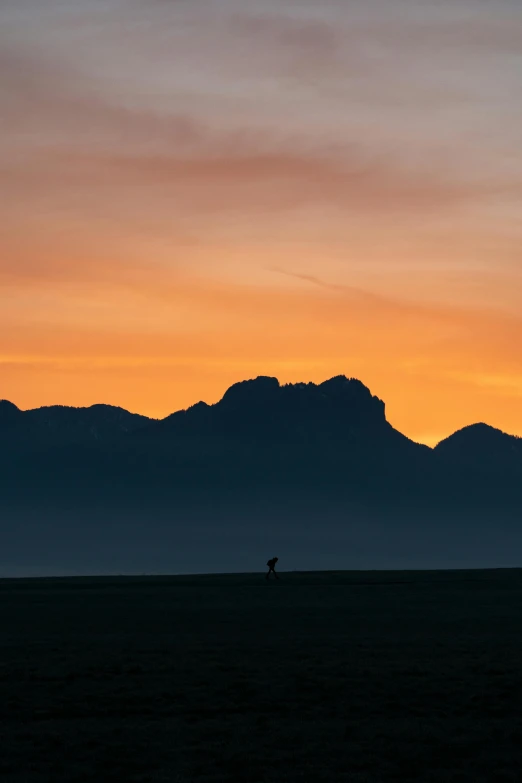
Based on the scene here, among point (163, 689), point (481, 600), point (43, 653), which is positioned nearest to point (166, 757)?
point (163, 689)

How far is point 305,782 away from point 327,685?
10.4m

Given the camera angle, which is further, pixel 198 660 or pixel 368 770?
pixel 198 660

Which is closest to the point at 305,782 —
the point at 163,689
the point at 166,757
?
the point at 166,757

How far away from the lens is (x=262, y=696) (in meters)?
32.2

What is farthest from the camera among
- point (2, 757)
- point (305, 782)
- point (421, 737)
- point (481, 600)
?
point (481, 600)

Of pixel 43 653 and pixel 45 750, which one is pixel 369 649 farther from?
pixel 45 750

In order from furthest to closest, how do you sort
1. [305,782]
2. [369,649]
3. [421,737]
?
[369,649] < [421,737] < [305,782]

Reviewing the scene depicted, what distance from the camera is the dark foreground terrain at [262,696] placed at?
24859mm

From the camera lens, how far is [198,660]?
128 ft

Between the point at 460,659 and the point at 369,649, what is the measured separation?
3.67 m

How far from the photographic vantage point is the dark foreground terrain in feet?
81.6

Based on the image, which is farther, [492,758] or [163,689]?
[163,689]

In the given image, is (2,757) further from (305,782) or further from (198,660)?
(198,660)

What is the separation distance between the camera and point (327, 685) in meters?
33.8
